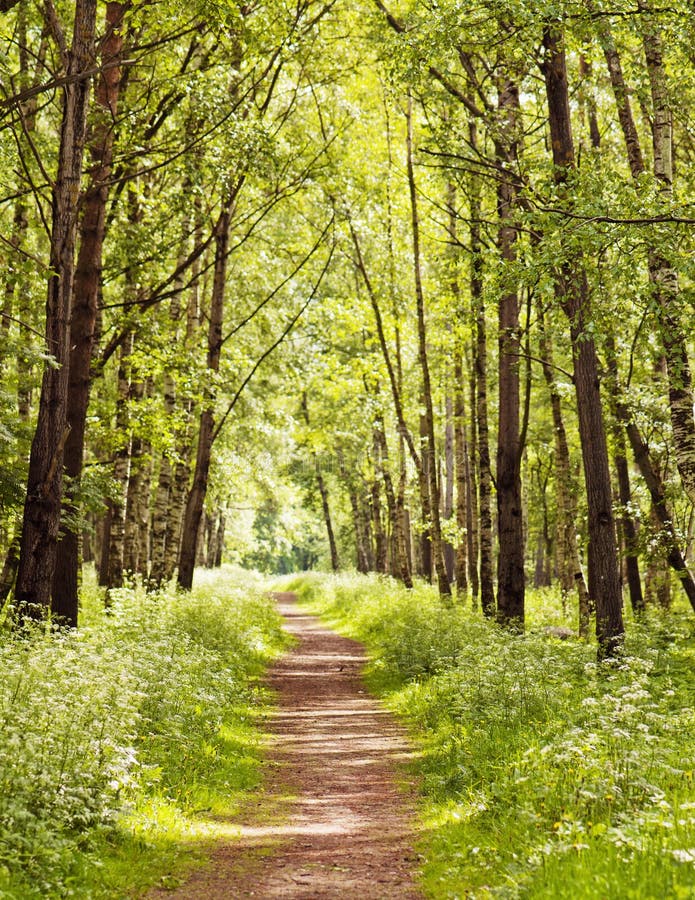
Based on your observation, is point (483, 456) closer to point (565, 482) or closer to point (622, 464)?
point (565, 482)

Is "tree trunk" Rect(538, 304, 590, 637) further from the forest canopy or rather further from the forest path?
the forest path

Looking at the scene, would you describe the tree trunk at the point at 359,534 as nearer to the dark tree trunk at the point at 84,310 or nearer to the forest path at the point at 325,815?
the forest path at the point at 325,815

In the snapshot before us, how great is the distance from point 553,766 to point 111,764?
3.58 meters

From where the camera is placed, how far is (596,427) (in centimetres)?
1087

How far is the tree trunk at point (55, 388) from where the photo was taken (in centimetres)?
946

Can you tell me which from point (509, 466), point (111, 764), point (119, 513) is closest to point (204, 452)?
point (119, 513)

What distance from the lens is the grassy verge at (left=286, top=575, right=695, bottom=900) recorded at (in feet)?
15.6

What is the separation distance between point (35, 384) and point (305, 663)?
7.83 meters

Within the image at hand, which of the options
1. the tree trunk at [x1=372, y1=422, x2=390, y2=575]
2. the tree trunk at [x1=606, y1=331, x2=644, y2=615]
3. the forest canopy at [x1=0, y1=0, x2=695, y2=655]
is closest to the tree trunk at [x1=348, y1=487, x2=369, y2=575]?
the tree trunk at [x1=372, y1=422, x2=390, y2=575]

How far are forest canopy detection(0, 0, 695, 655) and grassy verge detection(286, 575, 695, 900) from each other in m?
1.50

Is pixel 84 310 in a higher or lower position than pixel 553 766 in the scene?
higher

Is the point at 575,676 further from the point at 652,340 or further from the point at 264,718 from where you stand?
the point at 652,340

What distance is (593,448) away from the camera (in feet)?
35.4

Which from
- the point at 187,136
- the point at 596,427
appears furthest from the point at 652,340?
the point at 187,136
